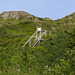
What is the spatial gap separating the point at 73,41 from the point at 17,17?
159023mm

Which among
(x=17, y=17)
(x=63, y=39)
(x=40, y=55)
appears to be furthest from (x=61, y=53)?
(x=17, y=17)

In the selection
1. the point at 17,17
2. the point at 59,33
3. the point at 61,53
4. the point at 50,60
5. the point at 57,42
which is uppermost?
the point at 17,17

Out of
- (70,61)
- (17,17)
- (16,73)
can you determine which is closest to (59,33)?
(70,61)

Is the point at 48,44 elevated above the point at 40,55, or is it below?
above

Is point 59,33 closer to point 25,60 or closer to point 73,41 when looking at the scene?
point 73,41

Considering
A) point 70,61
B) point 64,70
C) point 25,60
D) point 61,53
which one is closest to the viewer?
point 64,70

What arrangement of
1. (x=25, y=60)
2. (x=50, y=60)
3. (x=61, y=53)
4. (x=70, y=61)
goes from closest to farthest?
(x=70, y=61) < (x=25, y=60) < (x=61, y=53) < (x=50, y=60)

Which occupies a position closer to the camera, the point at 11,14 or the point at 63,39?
the point at 63,39

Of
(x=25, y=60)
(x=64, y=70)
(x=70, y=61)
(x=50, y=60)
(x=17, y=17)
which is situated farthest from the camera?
Answer: (x=17, y=17)

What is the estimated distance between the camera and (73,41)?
9672 millimetres

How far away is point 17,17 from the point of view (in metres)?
165

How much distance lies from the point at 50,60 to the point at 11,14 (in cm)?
16560

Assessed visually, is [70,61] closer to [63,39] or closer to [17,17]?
[63,39]

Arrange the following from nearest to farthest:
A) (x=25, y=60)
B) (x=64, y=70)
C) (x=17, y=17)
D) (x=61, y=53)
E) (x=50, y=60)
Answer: (x=64, y=70) < (x=25, y=60) < (x=61, y=53) < (x=50, y=60) < (x=17, y=17)
